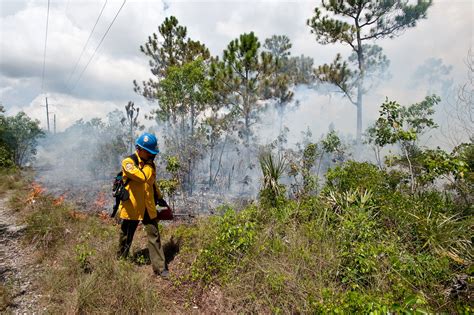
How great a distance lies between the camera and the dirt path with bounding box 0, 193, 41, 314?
2.71 m

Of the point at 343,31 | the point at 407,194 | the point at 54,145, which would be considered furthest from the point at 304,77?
the point at 54,145

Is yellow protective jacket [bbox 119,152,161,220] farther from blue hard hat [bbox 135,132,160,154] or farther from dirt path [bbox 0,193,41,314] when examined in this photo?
dirt path [bbox 0,193,41,314]

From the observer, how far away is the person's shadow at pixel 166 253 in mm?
3680

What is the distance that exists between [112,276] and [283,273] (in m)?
1.91

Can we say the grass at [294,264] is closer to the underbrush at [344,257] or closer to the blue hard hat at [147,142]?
the underbrush at [344,257]

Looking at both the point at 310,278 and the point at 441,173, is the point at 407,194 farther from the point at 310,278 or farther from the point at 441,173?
the point at 310,278

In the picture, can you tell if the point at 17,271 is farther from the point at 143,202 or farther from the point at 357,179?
the point at 357,179

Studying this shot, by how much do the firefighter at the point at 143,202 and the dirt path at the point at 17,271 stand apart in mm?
985

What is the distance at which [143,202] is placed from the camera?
10.9 feet

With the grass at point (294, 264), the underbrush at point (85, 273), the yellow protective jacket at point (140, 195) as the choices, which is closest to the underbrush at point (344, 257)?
the grass at point (294, 264)

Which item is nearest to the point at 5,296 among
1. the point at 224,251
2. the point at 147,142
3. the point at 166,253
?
the point at 166,253

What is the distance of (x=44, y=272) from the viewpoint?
10.9 feet

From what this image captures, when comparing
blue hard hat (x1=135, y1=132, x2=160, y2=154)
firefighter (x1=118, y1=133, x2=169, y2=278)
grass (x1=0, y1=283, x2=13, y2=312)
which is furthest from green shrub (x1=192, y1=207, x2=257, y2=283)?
grass (x1=0, y1=283, x2=13, y2=312)

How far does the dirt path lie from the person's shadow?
3.75 ft
